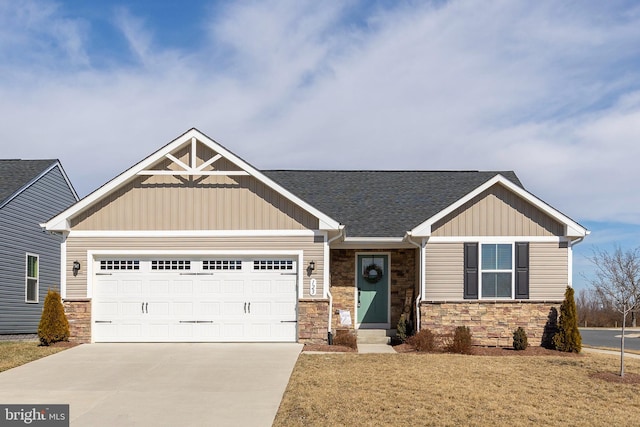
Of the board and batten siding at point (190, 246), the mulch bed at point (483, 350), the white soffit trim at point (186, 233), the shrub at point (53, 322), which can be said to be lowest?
the mulch bed at point (483, 350)

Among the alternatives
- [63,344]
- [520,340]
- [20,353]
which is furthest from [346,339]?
[20,353]

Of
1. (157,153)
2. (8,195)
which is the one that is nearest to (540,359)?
(157,153)

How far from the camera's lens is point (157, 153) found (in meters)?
17.5

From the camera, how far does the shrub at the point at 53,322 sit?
16.9 metres

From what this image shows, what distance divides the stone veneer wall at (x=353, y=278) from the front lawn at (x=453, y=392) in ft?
14.3

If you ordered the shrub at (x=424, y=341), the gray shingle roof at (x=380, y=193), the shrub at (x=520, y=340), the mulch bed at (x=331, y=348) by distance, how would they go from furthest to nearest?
the gray shingle roof at (x=380, y=193)
the shrub at (x=520, y=340)
the shrub at (x=424, y=341)
the mulch bed at (x=331, y=348)

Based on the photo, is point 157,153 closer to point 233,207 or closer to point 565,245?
point 233,207

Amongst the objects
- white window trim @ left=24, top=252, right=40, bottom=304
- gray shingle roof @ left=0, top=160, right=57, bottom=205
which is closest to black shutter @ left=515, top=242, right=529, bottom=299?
gray shingle roof @ left=0, top=160, right=57, bottom=205

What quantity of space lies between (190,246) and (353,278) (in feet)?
16.8

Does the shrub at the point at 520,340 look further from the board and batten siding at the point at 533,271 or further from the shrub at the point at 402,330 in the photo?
the shrub at the point at 402,330

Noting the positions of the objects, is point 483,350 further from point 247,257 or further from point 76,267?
point 76,267

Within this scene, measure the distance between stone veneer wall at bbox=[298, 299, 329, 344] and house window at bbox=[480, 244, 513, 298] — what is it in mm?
→ 4321

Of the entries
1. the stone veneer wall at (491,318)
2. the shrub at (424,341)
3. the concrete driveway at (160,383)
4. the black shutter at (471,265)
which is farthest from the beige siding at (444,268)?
the concrete driveway at (160,383)

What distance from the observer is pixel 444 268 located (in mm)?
18109
